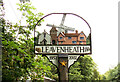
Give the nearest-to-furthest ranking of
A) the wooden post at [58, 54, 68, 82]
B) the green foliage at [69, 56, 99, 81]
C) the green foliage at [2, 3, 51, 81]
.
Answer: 1. the wooden post at [58, 54, 68, 82]
2. the green foliage at [2, 3, 51, 81]
3. the green foliage at [69, 56, 99, 81]

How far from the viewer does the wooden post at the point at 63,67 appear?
3.93m

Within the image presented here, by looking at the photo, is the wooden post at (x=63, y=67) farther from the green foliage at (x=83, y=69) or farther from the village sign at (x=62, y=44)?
the green foliage at (x=83, y=69)

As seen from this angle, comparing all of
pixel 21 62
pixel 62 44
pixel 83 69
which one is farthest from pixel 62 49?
pixel 83 69

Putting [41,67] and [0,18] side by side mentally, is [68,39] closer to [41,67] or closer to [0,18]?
[41,67]

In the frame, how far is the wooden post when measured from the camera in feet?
12.9

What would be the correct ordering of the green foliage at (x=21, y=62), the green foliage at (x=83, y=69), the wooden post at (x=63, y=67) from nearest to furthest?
the wooden post at (x=63, y=67) < the green foliage at (x=21, y=62) < the green foliage at (x=83, y=69)

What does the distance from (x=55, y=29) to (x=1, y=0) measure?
1.93 meters

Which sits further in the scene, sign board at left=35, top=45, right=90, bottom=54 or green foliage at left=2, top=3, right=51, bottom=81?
green foliage at left=2, top=3, right=51, bottom=81

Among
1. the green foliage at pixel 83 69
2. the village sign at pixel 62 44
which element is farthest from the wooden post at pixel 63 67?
the green foliage at pixel 83 69

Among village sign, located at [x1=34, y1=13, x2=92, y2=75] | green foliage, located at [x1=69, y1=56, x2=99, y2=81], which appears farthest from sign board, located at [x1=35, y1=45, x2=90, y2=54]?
green foliage, located at [x1=69, y1=56, x2=99, y2=81]

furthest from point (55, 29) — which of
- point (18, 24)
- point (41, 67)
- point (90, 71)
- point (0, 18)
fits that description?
point (90, 71)

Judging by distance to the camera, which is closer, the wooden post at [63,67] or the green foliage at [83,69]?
the wooden post at [63,67]

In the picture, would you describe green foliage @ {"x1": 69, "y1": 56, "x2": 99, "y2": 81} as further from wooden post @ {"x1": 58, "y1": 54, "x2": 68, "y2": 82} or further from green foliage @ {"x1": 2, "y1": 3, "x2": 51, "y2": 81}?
wooden post @ {"x1": 58, "y1": 54, "x2": 68, "y2": 82}

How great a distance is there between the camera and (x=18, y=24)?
5113 mm
